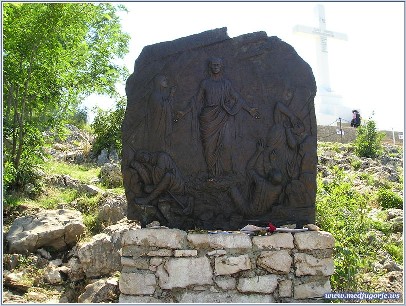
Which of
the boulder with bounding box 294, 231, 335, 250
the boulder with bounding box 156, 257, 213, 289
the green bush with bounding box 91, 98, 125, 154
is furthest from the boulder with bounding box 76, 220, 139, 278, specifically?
the green bush with bounding box 91, 98, 125, 154

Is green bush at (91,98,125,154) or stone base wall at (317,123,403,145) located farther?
stone base wall at (317,123,403,145)

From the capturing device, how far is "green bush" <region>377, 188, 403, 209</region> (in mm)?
9148

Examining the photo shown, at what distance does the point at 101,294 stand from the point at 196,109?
274 cm

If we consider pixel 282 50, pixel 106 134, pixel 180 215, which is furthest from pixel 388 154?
pixel 180 215

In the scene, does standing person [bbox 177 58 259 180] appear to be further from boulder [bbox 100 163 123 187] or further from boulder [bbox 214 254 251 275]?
boulder [bbox 100 163 123 187]

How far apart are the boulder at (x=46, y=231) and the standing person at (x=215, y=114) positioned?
323 centimetres

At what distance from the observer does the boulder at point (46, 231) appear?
23.8 feet

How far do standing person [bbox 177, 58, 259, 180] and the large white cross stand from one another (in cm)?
2012

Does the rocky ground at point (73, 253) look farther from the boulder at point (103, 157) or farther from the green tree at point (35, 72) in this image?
the boulder at point (103, 157)

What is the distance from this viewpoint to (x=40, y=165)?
1082 cm

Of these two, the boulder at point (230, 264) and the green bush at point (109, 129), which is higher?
the green bush at point (109, 129)

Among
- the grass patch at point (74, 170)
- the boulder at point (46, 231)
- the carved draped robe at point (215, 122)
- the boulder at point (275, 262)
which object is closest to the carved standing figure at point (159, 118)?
the carved draped robe at point (215, 122)

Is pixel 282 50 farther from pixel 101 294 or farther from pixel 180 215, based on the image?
pixel 101 294

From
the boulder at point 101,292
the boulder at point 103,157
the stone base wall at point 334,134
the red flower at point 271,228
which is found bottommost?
the boulder at point 101,292
